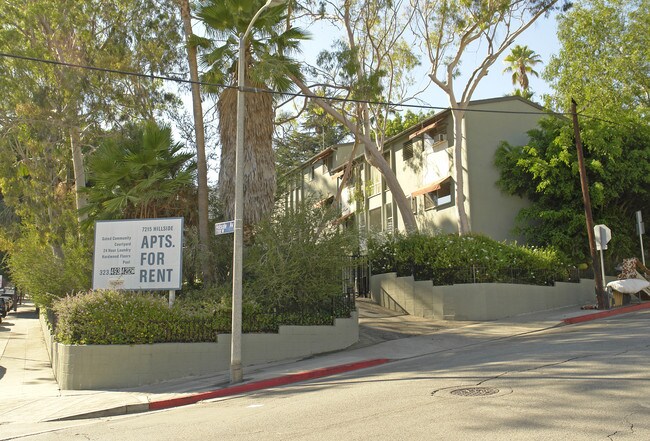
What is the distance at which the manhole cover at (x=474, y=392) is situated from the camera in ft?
27.7

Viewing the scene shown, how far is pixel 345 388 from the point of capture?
34.1 ft

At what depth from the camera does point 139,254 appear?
15.2 m

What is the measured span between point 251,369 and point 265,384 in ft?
6.21

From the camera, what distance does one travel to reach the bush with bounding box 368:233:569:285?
1970 centimetres

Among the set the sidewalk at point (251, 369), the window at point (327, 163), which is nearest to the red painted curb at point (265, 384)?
the sidewalk at point (251, 369)

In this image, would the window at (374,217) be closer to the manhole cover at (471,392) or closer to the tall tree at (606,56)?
the tall tree at (606,56)

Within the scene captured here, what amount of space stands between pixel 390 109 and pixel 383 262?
26.6ft

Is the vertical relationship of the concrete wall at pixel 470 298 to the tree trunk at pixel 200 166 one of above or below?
below

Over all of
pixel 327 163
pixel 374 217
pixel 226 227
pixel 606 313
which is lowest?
pixel 606 313

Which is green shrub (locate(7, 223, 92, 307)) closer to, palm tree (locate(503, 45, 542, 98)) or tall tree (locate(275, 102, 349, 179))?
tall tree (locate(275, 102, 349, 179))

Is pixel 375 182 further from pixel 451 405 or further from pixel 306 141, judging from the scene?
pixel 451 405

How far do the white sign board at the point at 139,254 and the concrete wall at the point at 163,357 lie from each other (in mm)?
1935

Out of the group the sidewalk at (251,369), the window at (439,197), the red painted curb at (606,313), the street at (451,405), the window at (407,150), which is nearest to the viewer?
the street at (451,405)

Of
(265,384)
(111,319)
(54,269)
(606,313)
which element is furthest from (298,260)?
(606,313)
